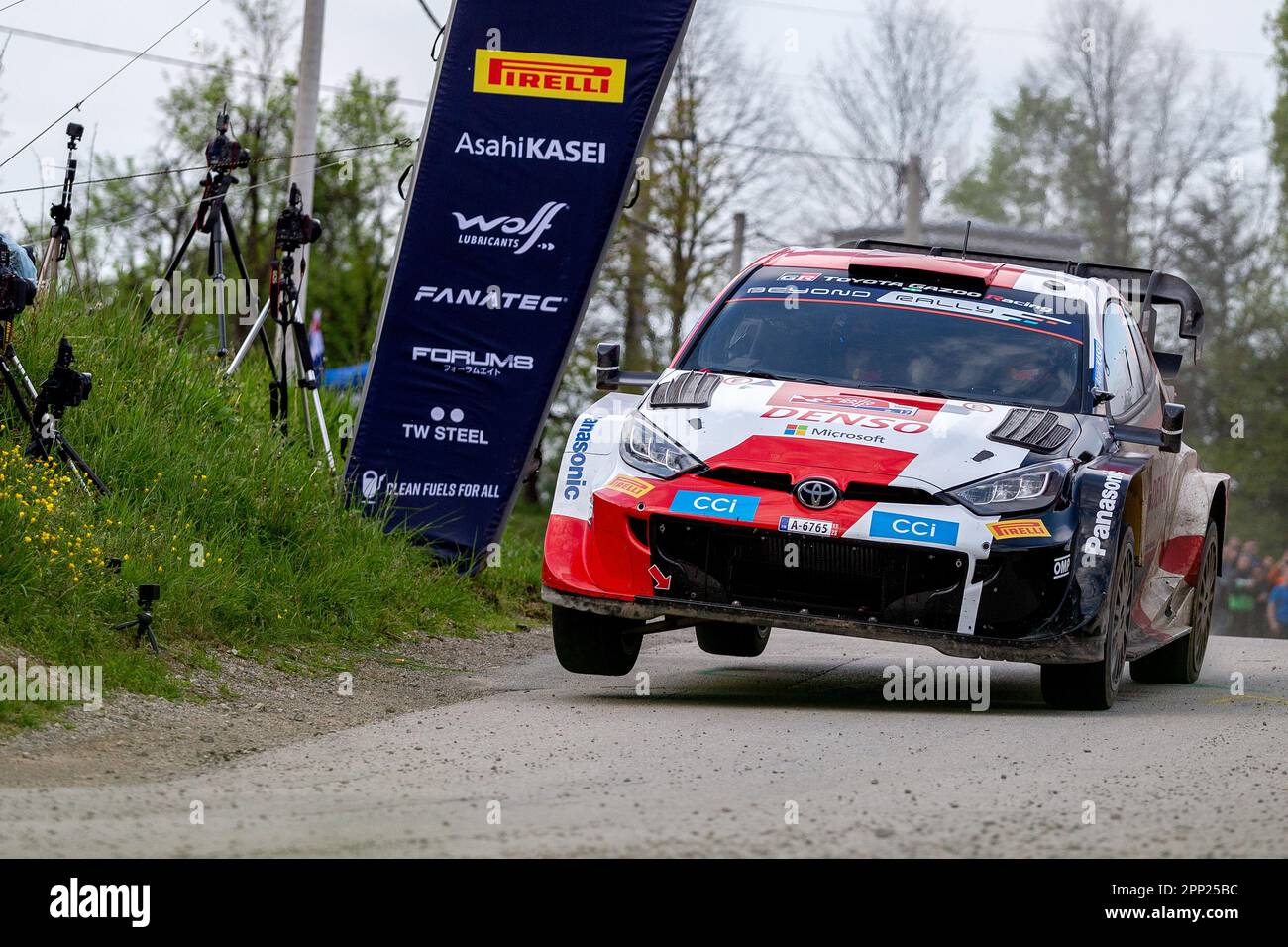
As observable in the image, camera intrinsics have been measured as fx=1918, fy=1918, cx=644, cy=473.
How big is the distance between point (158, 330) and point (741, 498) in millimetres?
5399

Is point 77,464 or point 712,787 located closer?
point 712,787

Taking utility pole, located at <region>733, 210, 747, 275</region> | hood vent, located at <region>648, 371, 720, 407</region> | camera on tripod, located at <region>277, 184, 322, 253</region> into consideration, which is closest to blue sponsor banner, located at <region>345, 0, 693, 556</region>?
camera on tripod, located at <region>277, 184, 322, 253</region>

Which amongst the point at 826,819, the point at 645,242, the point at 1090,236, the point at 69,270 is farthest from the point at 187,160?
the point at 826,819

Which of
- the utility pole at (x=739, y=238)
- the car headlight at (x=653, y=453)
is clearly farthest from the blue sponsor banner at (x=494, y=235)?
the utility pole at (x=739, y=238)

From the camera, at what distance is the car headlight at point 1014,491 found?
7.46m

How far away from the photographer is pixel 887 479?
7453 mm

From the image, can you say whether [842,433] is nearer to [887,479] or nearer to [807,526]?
[887,479]

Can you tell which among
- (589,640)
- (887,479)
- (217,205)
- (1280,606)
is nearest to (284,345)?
(217,205)

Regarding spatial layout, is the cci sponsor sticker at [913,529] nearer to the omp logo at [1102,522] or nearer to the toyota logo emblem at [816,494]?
the toyota logo emblem at [816,494]

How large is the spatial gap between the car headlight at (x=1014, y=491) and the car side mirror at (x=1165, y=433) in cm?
98

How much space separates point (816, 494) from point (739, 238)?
103 ft

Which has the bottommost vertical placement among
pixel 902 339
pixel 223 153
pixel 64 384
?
pixel 64 384

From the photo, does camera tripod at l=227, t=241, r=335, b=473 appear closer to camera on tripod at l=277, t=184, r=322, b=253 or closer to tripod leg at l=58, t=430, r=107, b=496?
camera on tripod at l=277, t=184, r=322, b=253
